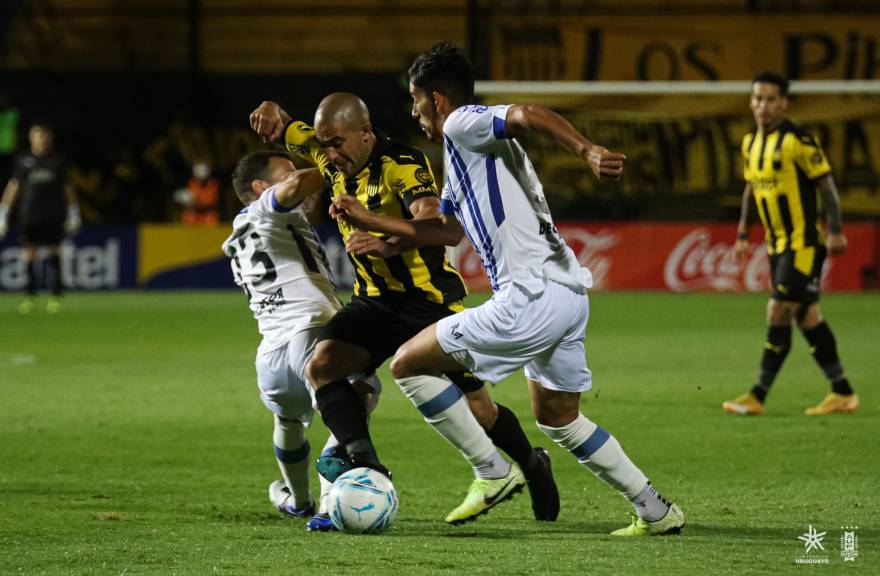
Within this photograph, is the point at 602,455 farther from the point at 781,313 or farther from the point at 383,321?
the point at 781,313

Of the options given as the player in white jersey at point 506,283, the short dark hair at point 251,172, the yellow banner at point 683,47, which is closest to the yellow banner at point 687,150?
the yellow banner at point 683,47

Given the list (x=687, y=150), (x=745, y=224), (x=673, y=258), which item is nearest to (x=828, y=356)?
(x=745, y=224)

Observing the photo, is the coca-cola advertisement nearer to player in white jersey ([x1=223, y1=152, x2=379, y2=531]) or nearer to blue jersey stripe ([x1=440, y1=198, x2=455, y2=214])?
player in white jersey ([x1=223, y1=152, x2=379, y2=531])

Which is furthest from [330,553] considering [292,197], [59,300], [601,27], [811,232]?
[601,27]

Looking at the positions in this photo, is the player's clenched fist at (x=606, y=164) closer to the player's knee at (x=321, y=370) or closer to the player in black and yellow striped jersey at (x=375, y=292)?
the player in black and yellow striped jersey at (x=375, y=292)

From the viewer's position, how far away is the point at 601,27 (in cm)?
2462

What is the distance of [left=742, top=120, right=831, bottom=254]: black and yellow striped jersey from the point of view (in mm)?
8930

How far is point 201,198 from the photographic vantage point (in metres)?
23.5

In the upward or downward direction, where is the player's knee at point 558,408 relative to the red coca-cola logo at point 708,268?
downward

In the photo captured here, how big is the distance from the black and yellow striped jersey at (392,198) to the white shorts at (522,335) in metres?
0.57

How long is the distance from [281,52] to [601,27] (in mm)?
6010

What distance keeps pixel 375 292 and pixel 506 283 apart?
2.60 ft

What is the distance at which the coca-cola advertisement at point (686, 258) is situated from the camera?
1995 cm

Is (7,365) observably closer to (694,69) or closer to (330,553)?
(330,553)
